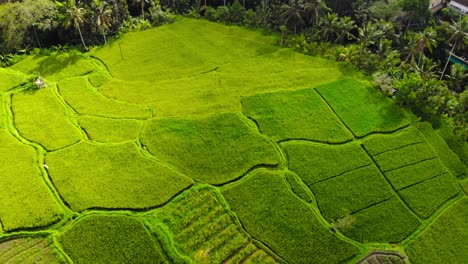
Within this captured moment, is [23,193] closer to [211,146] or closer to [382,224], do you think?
[211,146]

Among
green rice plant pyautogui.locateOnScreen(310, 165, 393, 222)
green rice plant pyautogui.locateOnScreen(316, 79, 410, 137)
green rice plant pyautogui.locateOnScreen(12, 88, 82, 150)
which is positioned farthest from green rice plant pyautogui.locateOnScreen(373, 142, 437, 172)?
green rice plant pyautogui.locateOnScreen(12, 88, 82, 150)

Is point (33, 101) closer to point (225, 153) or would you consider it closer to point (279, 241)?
point (225, 153)

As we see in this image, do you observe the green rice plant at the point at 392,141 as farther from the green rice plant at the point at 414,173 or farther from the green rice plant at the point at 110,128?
the green rice plant at the point at 110,128

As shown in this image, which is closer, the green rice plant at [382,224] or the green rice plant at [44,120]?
the green rice plant at [382,224]

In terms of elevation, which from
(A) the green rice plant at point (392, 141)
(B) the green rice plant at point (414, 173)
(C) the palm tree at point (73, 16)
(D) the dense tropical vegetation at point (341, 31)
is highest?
(C) the palm tree at point (73, 16)

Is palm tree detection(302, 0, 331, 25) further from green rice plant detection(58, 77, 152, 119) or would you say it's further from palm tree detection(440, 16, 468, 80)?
green rice plant detection(58, 77, 152, 119)

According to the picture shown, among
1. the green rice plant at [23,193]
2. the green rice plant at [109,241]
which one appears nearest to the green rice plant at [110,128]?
the green rice plant at [23,193]

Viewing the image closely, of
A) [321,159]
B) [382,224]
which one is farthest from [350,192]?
[321,159]
